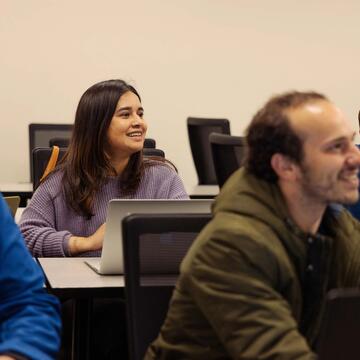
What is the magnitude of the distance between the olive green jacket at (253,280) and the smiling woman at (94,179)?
1228 millimetres

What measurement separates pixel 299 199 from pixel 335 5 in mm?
5525

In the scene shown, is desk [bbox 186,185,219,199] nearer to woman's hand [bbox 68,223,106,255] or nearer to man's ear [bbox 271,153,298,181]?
woman's hand [bbox 68,223,106,255]

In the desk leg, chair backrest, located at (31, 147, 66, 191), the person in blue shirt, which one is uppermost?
the person in blue shirt

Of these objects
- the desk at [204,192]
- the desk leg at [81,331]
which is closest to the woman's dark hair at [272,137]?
the desk leg at [81,331]

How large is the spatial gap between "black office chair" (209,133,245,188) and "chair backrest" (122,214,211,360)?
917 mm

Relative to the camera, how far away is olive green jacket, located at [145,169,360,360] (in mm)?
1606

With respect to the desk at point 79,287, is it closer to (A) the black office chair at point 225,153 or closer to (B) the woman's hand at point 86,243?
(B) the woman's hand at point 86,243

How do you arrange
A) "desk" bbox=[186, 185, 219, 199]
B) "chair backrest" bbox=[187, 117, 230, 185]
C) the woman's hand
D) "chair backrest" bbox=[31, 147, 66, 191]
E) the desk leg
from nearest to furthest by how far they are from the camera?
the desk leg
the woman's hand
"chair backrest" bbox=[31, 147, 66, 191]
"desk" bbox=[186, 185, 219, 199]
"chair backrest" bbox=[187, 117, 230, 185]

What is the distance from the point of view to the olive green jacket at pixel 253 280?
5.27 ft

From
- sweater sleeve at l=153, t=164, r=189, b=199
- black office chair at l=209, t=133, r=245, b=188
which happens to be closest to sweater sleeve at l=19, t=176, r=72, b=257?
sweater sleeve at l=153, t=164, r=189, b=199

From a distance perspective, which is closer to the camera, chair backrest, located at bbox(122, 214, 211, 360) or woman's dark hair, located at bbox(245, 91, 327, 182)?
woman's dark hair, located at bbox(245, 91, 327, 182)

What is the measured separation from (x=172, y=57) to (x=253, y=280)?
17.3 feet

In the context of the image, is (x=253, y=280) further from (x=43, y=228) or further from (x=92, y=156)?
(x=92, y=156)

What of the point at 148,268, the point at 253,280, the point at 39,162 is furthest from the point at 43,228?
the point at 253,280
